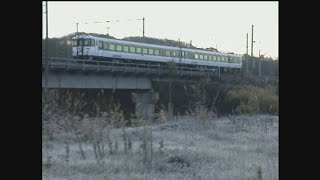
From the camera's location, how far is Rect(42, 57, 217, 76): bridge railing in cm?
3781

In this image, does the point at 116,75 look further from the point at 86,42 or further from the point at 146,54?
the point at 146,54

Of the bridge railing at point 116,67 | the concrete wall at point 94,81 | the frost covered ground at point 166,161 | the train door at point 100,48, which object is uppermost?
the train door at point 100,48

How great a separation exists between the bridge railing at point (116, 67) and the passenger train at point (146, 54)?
88 cm

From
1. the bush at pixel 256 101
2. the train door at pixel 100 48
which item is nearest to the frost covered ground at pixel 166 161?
the bush at pixel 256 101

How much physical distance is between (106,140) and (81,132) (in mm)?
1167

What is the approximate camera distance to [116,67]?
145 feet

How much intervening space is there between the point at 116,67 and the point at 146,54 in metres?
6.93

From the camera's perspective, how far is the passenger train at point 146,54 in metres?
43.1

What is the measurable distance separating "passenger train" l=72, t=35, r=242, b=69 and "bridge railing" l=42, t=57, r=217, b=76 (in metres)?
0.88

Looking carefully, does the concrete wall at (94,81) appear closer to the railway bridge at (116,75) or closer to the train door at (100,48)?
the railway bridge at (116,75)

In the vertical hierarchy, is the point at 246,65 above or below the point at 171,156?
above
